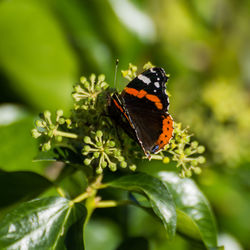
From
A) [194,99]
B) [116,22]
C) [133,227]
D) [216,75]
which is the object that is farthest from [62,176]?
[216,75]

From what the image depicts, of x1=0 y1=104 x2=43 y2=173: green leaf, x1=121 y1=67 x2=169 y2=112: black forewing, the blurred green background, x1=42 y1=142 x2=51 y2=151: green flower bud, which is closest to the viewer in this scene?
x1=42 y1=142 x2=51 y2=151: green flower bud

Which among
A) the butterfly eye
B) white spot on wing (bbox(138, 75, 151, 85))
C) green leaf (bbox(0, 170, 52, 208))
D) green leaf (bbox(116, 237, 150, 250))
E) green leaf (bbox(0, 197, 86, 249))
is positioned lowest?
green leaf (bbox(116, 237, 150, 250))

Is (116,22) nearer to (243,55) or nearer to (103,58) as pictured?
(103,58)

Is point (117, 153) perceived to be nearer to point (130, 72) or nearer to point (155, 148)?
point (155, 148)

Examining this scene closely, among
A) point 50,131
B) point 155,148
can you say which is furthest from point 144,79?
point 50,131

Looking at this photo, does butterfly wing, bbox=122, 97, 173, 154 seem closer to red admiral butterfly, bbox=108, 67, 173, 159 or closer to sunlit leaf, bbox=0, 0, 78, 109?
red admiral butterfly, bbox=108, 67, 173, 159

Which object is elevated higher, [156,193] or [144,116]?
[144,116]

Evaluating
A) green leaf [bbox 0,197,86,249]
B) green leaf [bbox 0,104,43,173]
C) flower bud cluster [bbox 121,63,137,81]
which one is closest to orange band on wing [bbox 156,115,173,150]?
flower bud cluster [bbox 121,63,137,81]
